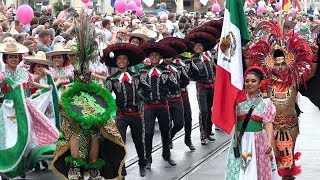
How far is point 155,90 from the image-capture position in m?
14.1

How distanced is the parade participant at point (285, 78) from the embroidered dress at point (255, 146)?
38.1 inches

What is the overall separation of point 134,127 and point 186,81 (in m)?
2.55

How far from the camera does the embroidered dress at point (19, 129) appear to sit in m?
12.7

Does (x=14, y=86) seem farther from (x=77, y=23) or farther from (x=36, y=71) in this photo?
(x=77, y=23)

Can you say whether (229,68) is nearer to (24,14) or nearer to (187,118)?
(187,118)

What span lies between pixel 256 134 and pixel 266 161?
32 centimetres

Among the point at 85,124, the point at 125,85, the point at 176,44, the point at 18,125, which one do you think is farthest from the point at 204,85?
the point at 85,124

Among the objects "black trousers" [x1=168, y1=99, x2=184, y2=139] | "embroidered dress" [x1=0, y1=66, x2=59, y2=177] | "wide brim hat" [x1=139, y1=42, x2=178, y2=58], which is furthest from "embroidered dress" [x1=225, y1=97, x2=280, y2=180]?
"black trousers" [x1=168, y1=99, x2=184, y2=139]

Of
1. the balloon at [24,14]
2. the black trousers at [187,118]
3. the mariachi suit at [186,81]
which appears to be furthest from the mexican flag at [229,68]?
the balloon at [24,14]

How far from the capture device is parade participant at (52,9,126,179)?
400 inches

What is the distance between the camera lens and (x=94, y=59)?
1041 centimetres

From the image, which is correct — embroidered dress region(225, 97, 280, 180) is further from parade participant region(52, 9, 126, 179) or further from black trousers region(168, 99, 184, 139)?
black trousers region(168, 99, 184, 139)

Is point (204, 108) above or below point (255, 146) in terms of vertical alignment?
below

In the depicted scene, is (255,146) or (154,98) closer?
(255,146)
